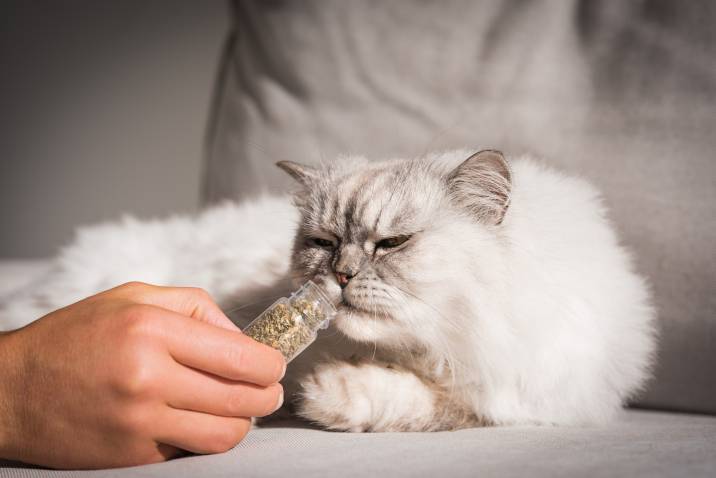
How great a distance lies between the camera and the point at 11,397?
2.96ft

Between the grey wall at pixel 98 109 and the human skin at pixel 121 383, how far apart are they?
2555 millimetres

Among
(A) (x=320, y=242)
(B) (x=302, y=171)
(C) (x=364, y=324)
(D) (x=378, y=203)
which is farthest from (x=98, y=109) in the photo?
(C) (x=364, y=324)

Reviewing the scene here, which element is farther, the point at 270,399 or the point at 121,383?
the point at 270,399

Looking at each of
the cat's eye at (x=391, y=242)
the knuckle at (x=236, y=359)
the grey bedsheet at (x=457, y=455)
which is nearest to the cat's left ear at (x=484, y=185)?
the cat's eye at (x=391, y=242)

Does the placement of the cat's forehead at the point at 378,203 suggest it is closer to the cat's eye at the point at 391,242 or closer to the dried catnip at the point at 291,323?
the cat's eye at the point at 391,242

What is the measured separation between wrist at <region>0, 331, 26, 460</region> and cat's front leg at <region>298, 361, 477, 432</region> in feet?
1.61

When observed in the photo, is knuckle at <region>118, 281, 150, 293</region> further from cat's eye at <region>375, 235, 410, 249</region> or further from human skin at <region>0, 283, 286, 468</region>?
cat's eye at <region>375, 235, 410, 249</region>

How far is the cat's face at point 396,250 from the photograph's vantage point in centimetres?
110

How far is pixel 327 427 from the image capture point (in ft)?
3.75

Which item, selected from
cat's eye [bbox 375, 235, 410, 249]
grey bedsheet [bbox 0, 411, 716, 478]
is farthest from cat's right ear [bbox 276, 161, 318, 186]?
grey bedsheet [bbox 0, 411, 716, 478]

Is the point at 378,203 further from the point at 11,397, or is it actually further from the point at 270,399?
the point at 11,397

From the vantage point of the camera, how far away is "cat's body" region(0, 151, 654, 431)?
1122mm

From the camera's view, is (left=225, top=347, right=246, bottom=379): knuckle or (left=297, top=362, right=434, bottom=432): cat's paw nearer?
(left=225, top=347, right=246, bottom=379): knuckle

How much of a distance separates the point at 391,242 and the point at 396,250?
3 cm
